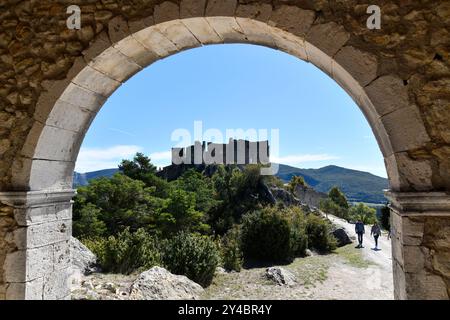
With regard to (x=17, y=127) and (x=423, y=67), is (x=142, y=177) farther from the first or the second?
(x=423, y=67)

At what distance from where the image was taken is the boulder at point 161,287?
16.8ft

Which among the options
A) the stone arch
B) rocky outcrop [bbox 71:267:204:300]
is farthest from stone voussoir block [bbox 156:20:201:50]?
rocky outcrop [bbox 71:267:204:300]

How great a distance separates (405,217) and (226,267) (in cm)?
719

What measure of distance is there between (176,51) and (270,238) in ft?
26.8

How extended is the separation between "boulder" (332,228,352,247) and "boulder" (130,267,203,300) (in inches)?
325

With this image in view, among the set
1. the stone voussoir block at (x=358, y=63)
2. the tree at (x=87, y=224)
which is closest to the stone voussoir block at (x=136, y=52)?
the stone voussoir block at (x=358, y=63)

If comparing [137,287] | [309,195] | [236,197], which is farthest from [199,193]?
[309,195]

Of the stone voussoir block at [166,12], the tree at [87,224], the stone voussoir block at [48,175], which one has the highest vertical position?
the stone voussoir block at [166,12]

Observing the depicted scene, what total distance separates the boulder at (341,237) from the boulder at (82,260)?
9.43 meters

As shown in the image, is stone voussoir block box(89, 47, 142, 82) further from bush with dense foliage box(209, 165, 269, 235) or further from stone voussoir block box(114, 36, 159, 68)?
bush with dense foliage box(209, 165, 269, 235)

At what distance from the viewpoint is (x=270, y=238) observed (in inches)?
385

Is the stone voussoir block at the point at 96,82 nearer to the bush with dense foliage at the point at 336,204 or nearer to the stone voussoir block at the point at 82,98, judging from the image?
the stone voussoir block at the point at 82,98

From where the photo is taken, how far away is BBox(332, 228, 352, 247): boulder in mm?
12625

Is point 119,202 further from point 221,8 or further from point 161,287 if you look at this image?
point 221,8
